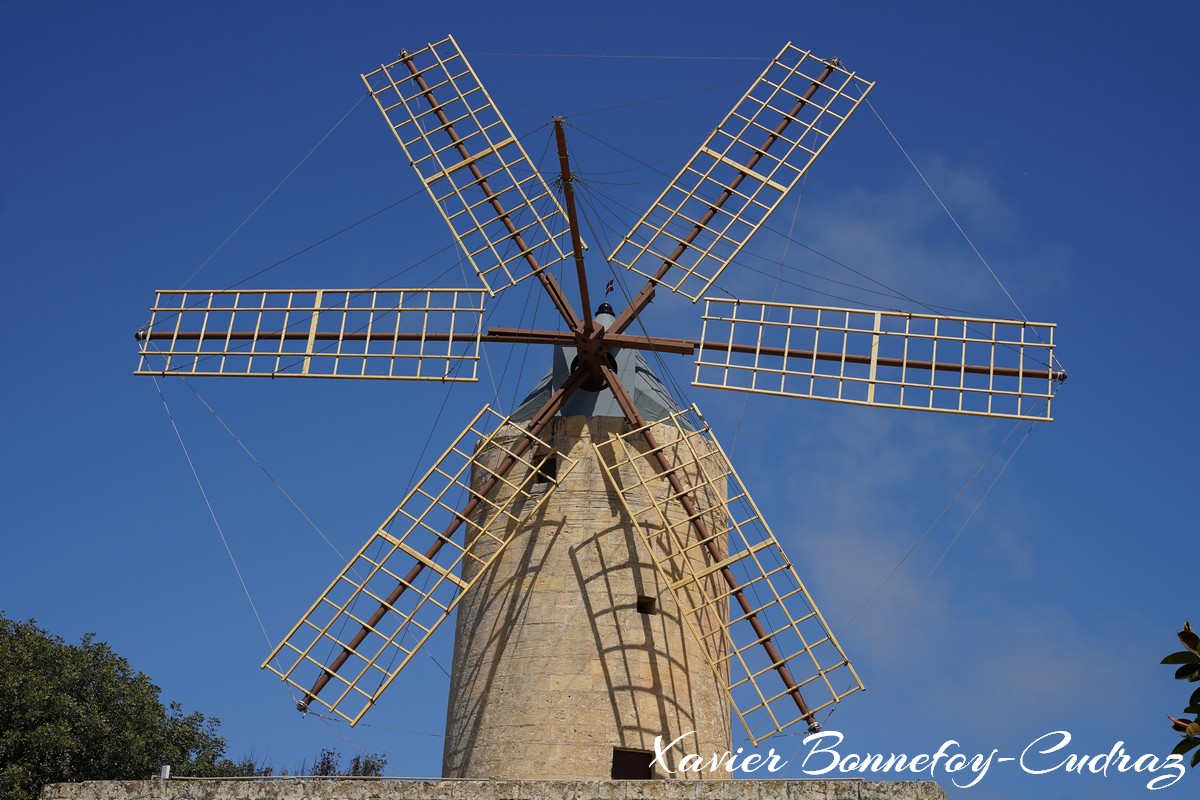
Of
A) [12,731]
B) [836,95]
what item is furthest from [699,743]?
[12,731]

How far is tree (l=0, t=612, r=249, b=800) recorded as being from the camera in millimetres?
14852

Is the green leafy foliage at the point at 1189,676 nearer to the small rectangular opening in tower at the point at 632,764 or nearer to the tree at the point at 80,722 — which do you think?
the small rectangular opening in tower at the point at 632,764

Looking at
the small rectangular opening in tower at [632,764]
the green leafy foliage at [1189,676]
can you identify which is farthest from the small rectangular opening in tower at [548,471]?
the green leafy foliage at [1189,676]

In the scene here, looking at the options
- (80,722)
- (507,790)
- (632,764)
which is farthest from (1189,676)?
(80,722)

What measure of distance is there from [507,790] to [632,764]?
300 centimetres

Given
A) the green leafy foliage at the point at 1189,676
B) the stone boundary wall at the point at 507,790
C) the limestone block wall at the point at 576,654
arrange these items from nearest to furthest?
the green leafy foliage at the point at 1189,676
the stone boundary wall at the point at 507,790
the limestone block wall at the point at 576,654

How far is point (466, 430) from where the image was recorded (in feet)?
39.7

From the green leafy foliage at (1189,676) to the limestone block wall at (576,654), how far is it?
5.12 m

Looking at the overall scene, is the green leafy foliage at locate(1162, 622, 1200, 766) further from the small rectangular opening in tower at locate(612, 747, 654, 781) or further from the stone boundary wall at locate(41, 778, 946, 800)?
the small rectangular opening in tower at locate(612, 747, 654, 781)

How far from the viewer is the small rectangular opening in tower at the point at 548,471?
38.6 feet

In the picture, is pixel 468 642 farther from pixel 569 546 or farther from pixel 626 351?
pixel 626 351

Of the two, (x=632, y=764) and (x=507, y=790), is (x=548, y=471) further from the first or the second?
(x=507, y=790)

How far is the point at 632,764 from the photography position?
1088cm

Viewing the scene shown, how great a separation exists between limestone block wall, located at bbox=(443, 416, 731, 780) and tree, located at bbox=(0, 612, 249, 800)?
577 cm
